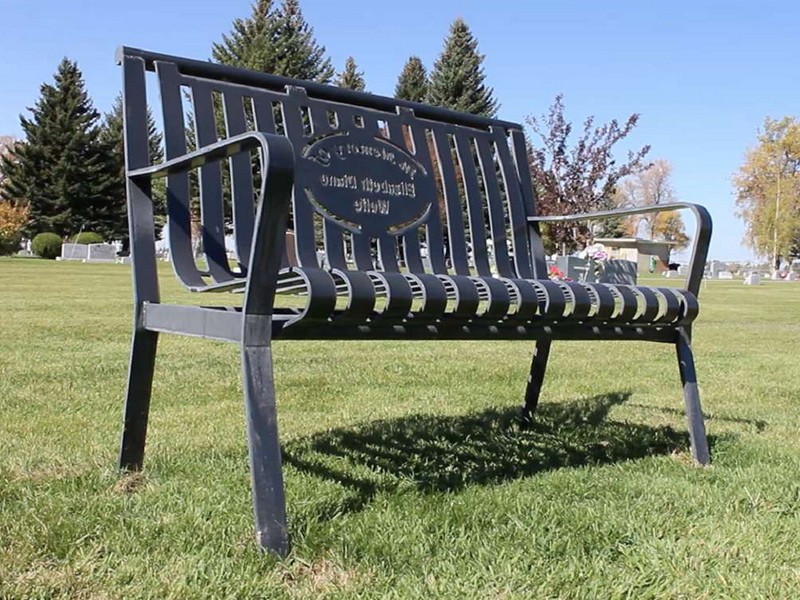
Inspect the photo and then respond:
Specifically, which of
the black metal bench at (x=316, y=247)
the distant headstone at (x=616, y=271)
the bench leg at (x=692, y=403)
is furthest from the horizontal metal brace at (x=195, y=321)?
the distant headstone at (x=616, y=271)

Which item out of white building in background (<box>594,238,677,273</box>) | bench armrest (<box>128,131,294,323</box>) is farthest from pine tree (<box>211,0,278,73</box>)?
bench armrest (<box>128,131,294,323</box>)

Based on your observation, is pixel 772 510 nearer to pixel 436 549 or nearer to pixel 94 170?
pixel 436 549

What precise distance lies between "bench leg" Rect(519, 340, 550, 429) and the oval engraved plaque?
0.89 metres

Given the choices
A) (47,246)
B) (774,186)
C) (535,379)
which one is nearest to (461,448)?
(535,379)

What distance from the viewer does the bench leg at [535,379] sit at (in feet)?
10.6

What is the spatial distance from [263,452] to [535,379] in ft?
6.05

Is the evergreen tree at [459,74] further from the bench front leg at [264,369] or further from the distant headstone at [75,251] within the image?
the bench front leg at [264,369]

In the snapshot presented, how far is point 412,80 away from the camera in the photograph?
45781 millimetres

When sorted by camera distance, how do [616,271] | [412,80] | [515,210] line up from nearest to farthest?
1. [515,210]
2. [616,271]
3. [412,80]

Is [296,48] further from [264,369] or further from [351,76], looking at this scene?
[264,369]

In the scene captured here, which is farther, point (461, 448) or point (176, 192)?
point (461, 448)

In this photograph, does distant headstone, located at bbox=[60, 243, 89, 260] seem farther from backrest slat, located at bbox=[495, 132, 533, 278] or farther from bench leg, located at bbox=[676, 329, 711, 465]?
bench leg, located at bbox=[676, 329, 711, 465]

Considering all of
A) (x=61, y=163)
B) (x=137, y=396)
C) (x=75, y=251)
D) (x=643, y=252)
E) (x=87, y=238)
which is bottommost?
(x=137, y=396)

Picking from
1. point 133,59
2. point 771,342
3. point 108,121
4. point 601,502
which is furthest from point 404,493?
point 108,121
